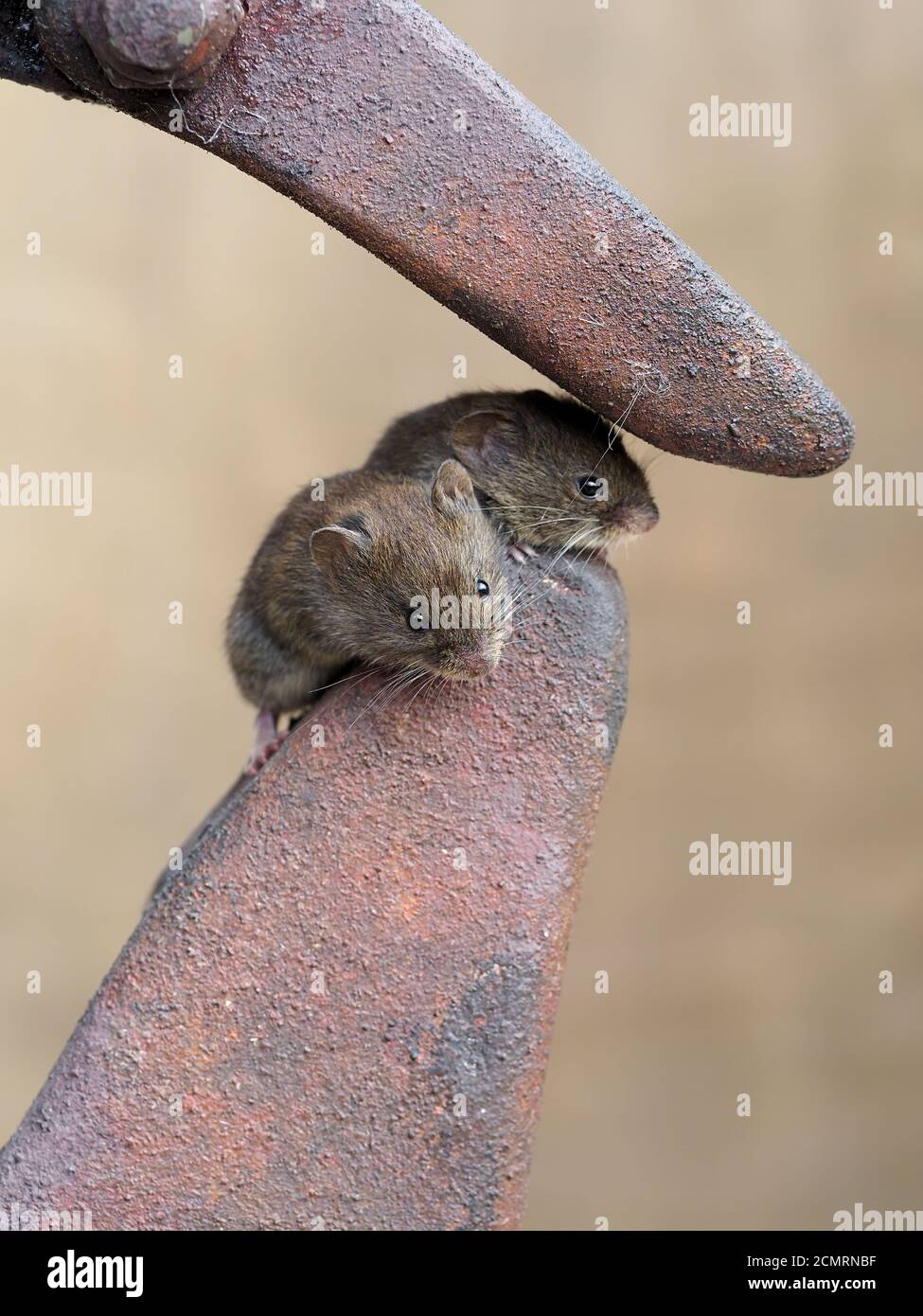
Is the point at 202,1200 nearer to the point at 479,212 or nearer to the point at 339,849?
the point at 339,849

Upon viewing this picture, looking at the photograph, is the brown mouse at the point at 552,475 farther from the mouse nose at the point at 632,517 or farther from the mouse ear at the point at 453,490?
the mouse ear at the point at 453,490

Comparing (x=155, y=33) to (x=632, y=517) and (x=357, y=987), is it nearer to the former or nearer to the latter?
(x=632, y=517)

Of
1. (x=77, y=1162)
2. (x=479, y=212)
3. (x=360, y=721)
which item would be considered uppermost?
(x=479, y=212)

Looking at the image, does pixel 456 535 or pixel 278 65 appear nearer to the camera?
pixel 278 65

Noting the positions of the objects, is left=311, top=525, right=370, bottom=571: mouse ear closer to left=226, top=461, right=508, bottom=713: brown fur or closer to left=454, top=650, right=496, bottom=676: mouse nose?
left=226, top=461, right=508, bottom=713: brown fur

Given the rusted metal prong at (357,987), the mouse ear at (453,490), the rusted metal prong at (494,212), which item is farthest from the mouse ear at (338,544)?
the rusted metal prong at (494,212)

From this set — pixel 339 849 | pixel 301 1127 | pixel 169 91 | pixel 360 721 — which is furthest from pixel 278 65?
pixel 301 1127

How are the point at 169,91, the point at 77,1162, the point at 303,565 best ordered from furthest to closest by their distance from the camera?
the point at 303,565 → the point at 77,1162 → the point at 169,91

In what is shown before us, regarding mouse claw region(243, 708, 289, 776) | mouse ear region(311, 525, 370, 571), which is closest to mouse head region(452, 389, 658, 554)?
mouse ear region(311, 525, 370, 571)
